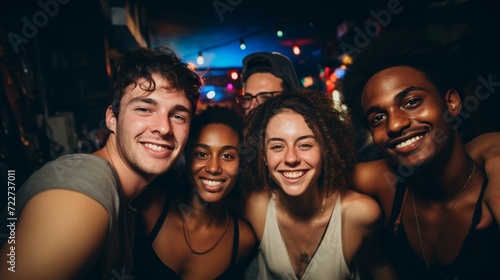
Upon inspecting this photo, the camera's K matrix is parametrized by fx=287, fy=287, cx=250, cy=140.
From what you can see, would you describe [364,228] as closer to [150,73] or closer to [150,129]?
[150,129]

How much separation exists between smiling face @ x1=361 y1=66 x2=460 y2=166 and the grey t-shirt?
1858 mm

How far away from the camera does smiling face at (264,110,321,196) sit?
2.25m

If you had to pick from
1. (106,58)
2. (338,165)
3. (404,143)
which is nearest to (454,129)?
(404,143)

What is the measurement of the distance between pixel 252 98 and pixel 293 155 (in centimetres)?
134

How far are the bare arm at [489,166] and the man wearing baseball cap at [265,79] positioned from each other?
189 cm

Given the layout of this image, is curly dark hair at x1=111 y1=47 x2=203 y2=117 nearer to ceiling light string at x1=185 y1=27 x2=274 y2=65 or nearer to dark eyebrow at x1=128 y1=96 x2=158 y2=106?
dark eyebrow at x1=128 y1=96 x2=158 y2=106

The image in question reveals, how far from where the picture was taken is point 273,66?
134 inches

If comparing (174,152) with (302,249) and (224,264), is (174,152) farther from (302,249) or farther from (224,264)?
(302,249)

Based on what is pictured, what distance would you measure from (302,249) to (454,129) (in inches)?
59.0

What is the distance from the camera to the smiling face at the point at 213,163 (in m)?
2.42

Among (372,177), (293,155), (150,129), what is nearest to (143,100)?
(150,129)

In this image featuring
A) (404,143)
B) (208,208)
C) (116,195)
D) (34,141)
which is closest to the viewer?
(116,195)

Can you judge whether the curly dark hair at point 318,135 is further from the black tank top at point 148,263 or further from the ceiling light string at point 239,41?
the ceiling light string at point 239,41

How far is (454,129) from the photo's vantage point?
2.12 meters
